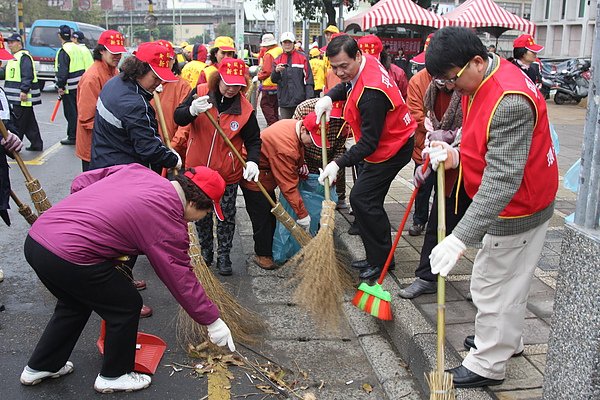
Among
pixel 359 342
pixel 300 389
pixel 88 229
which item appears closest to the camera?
pixel 88 229

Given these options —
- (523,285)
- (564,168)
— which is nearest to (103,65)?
(523,285)

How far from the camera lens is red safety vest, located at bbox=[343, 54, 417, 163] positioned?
4.06 metres

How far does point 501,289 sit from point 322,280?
141cm

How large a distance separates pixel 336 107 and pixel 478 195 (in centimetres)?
261

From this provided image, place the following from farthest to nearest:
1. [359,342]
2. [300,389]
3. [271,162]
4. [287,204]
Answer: [287,204]
[271,162]
[359,342]
[300,389]

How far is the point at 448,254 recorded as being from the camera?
2600 mm

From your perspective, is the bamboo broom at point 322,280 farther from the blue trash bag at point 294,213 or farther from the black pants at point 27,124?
the black pants at point 27,124

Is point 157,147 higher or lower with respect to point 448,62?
lower

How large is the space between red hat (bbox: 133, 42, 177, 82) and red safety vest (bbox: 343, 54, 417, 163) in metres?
1.25

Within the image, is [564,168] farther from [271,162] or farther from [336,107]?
[271,162]

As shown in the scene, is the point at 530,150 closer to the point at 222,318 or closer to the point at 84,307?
the point at 222,318

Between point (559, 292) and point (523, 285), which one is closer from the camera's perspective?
point (559, 292)

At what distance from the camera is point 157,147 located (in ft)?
13.1

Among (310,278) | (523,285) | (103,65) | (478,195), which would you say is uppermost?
(103,65)
